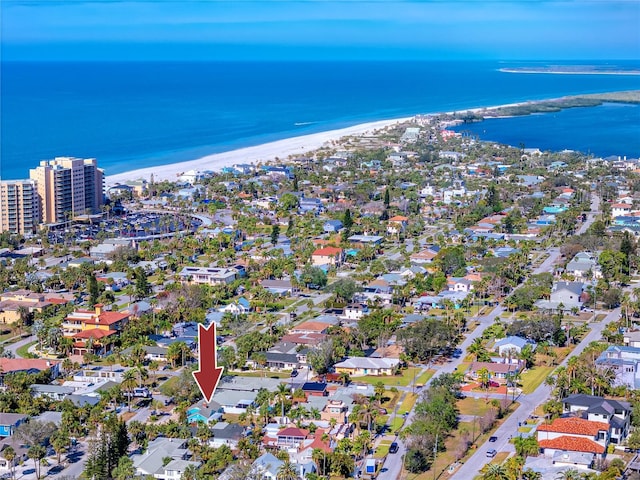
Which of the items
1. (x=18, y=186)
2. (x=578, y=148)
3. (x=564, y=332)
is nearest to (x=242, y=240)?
(x=18, y=186)

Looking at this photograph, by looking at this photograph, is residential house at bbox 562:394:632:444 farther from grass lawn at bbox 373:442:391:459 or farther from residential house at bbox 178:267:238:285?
residential house at bbox 178:267:238:285

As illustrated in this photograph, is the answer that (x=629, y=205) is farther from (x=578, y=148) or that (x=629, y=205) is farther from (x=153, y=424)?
(x=153, y=424)

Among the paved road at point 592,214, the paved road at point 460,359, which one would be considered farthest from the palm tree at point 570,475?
the paved road at point 592,214

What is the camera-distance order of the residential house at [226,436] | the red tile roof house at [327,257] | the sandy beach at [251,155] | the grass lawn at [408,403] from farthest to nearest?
the sandy beach at [251,155] < the red tile roof house at [327,257] < the grass lawn at [408,403] < the residential house at [226,436]

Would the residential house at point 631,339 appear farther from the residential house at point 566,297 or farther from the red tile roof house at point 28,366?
the red tile roof house at point 28,366

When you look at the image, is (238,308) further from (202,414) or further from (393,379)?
(202,414)

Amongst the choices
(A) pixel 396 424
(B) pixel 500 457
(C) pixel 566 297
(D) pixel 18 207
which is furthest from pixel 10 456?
(D) pixel 18 207
